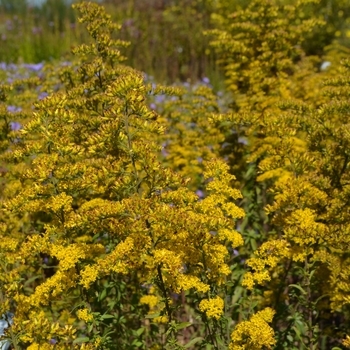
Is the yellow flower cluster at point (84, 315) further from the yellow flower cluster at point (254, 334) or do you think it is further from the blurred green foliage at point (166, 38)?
the blurred green foliage at point (166, 38)

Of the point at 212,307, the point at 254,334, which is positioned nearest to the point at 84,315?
the point at 212,307

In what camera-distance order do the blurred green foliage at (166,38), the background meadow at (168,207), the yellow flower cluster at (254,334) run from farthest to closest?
the blurred green foliage at (166,38), the background meadow at (168,207), the yellow flower cluster at (254,334)

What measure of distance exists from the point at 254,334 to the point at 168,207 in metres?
0.78

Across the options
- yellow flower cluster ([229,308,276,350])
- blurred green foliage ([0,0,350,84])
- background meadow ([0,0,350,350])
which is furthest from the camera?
blurred green foliage ([0,0,350,84])

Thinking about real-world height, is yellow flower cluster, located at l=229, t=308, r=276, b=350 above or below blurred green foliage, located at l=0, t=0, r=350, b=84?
above

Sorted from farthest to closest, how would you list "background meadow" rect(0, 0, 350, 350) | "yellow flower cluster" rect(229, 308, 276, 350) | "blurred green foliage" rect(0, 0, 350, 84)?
"blurred green foliage" rect(0, 0, 350, 84), "background meadow" rect(0, 0, 350, 350), "yellow flower cluster" rect(229, 308, 276, 350)

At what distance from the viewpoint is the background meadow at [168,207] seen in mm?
2414

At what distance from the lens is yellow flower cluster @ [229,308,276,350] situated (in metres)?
2.31

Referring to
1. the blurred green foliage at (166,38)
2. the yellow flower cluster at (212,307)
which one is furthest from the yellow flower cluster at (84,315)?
the blurred green foliage at (166,38)

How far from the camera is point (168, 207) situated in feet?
7.44

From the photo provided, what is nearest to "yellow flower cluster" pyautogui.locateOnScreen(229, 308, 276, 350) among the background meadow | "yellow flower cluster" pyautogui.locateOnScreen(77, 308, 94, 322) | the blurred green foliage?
the background meadow

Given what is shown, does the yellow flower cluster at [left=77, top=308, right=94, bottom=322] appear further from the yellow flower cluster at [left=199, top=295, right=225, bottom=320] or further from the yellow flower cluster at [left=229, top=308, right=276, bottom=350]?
the yellow flower cluster at [left=229, top=308, right=276, bottom=350]

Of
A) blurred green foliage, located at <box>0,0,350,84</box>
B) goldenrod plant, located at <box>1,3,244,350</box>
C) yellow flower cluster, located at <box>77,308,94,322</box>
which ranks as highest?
goldenrod plant, located at <box>1,3,244,350</box>

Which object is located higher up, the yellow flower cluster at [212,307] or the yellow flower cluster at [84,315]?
the yellow flower cluster at [212,307]
